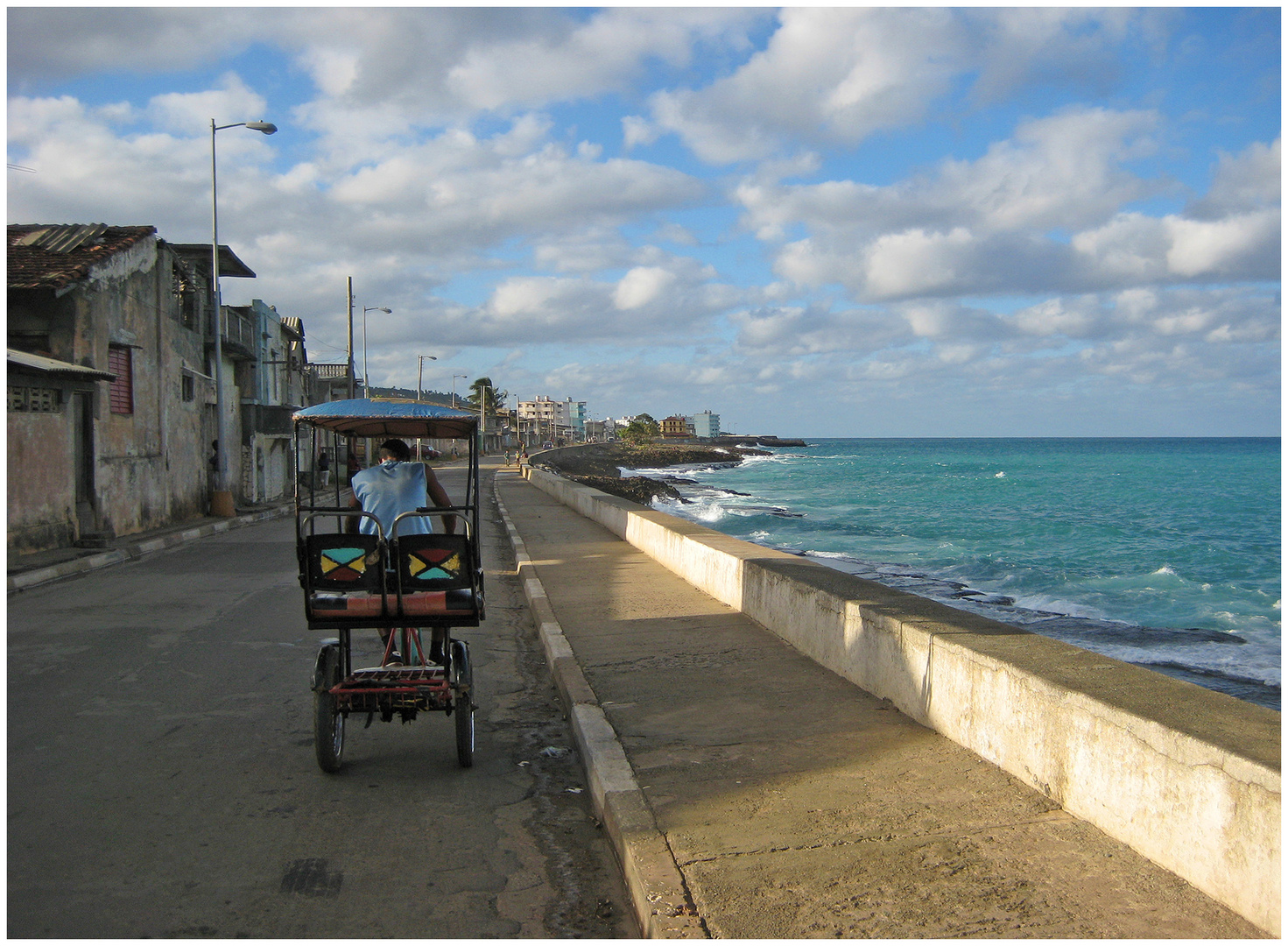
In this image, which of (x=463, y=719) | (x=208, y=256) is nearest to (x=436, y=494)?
(x=463, y=719)

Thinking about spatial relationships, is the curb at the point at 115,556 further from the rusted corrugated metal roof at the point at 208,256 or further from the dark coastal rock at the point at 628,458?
the dark coastal rock at the point at 628,458

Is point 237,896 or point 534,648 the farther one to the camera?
point 534,648

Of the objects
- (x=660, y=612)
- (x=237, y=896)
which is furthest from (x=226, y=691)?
(x=660, y=612)

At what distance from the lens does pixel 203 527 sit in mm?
20594

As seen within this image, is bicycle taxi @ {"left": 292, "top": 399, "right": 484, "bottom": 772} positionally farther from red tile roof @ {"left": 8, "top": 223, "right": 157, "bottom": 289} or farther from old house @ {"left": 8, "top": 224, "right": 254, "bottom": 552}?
red tile roof @ {"left": 8, "top": 223, "right": 157, "bottom": 289}

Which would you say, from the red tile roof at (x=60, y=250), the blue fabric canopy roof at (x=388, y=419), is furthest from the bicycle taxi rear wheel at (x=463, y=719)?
the red tile roof at (x=60, y=250)

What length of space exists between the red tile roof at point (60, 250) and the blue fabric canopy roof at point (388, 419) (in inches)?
506

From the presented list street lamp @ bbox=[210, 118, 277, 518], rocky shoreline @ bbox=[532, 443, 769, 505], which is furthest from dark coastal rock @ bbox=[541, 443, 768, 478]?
street lamp @ bbox=[210, 118, 277, 518]

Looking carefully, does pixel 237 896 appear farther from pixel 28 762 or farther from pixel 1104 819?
pixel 1104 819

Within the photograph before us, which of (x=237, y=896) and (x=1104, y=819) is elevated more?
(x=1104, y=819)

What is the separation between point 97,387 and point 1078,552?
27.1 metres

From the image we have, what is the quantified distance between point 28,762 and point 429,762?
215 centimetres

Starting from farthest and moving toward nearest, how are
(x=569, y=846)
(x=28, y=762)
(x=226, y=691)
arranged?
(x=226, y=691), (x=28, y=762), (x=569, y=846)

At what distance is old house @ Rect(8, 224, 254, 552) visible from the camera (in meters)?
15.0
